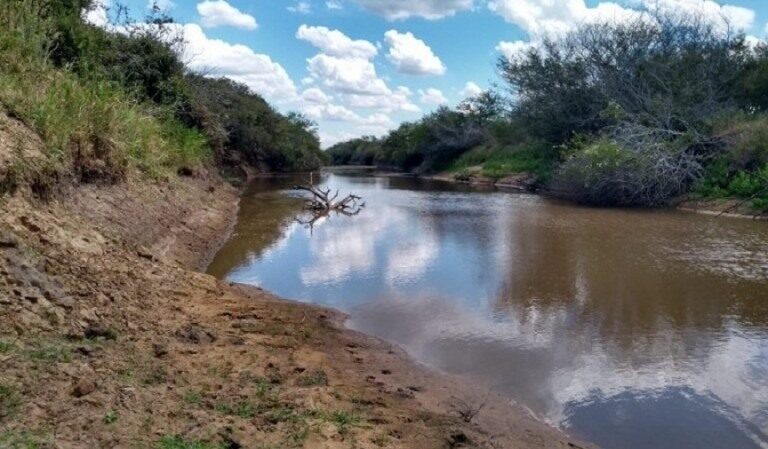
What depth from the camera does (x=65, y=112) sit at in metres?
8.43

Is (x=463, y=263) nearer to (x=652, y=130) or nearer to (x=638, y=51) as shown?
(x=652, y=130)

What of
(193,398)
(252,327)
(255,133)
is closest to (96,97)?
(252,327)

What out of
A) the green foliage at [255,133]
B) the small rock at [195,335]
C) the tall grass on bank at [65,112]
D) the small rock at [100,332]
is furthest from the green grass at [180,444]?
the green foliage at [255,133]

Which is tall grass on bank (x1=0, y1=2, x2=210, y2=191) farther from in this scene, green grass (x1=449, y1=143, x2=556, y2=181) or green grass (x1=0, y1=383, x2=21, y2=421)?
green grass (x1=449, y1=143, x2=556, y2=181)

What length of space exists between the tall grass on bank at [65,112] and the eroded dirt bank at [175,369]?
3.37 feet

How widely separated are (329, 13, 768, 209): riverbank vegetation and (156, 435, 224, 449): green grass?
1543 centimetres

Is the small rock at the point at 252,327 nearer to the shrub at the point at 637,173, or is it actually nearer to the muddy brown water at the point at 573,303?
the muddy brown water at the point at 573,303

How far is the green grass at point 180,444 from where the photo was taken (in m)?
3.23

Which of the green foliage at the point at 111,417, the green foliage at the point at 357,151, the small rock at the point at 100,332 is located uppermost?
the green foliage at the point at 357,151

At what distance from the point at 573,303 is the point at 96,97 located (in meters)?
7.84

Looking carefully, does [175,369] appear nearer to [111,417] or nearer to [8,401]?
[111,417]

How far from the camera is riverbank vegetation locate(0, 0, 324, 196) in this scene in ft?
24.7

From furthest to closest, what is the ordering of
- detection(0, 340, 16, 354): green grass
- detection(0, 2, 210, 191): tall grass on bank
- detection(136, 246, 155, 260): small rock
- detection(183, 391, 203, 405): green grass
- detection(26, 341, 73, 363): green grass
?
1. detection(136, 246, 155, 260): small rock
2. detection(0, 2, 210, 191): tall grass on bank
3. detection(183, 391, 203, 405): green grass
4. detection(26, 341, 73, 363): green grass
5. detection(0, 340, 16, 354): green grass

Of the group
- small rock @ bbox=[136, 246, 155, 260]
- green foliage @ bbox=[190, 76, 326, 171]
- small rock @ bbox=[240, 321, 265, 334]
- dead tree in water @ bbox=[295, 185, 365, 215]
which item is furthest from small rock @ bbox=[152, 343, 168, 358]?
green foliage @ bbox=[190, 76, 326, 171]
